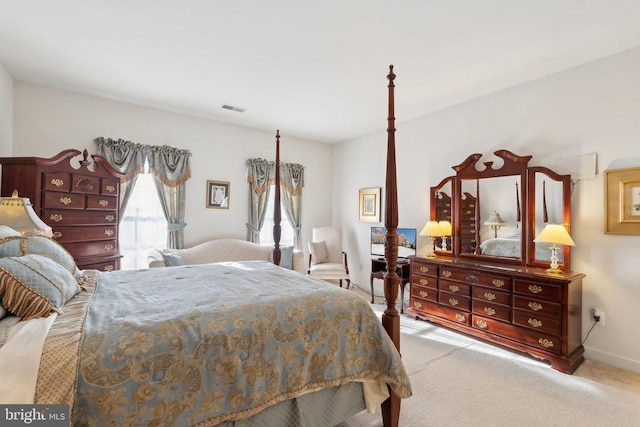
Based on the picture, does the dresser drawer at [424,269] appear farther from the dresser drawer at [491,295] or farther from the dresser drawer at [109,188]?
the dresser drawer at [109,188]

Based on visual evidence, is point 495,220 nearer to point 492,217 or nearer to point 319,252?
point 492,217

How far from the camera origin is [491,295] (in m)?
3.15

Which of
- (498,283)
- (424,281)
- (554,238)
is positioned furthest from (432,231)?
(554,238)

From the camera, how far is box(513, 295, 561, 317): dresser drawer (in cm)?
273

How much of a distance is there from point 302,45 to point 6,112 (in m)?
3.14

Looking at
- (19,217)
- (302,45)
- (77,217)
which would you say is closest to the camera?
(19,217)

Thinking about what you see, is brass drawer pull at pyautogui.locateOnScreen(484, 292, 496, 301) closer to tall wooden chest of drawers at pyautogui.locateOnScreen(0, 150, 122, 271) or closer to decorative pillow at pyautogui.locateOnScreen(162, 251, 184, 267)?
decorative pillow at pyautogui.locateOnScreen(162, 251, 184, 267)

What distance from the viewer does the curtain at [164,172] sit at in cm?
398

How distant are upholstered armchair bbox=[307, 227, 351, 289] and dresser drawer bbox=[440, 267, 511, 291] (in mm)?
1749

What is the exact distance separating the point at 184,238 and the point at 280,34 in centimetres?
312

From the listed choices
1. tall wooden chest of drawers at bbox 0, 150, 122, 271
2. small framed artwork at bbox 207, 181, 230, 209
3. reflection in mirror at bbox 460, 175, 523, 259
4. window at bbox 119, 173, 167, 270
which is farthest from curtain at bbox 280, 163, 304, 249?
reflection in mirror at bbox 460, 175, 523, 259

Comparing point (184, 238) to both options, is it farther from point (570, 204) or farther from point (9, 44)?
point (570, 204)

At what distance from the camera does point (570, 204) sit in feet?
9.90

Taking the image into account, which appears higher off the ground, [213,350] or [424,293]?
Result: [213,350]
